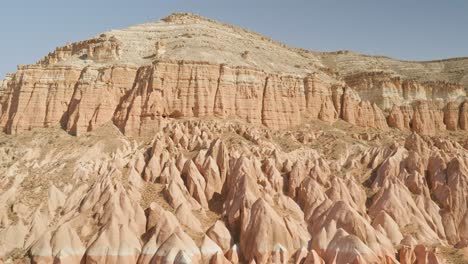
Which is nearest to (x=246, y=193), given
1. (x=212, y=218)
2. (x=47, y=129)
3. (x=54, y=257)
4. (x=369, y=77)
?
(x=212, y=218)

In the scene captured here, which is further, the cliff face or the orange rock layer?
the cliff face

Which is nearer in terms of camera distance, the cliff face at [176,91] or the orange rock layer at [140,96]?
the orange rock layer at [140,96]

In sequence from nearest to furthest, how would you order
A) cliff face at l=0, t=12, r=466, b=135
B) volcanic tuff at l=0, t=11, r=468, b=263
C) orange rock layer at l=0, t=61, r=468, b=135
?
volcanic tuff at l=0, t=11, r=468, b=263, orange rock layer at l=0, t=61, r=468, b=135, cliff face at l=0, t=12, r=466, b=135

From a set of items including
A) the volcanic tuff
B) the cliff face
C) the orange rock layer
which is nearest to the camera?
the volcanic tuff

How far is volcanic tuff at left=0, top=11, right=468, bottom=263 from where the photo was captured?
4209 centimetres

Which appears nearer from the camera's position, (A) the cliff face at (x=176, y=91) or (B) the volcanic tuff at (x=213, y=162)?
(B) the volcanic tuff at (x=213, y=162)

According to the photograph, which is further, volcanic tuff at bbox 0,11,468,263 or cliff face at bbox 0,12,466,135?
cliff face at bbox 0,12,466,135

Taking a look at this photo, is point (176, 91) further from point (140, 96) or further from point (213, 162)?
point (213, 162)

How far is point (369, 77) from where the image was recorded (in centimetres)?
8538

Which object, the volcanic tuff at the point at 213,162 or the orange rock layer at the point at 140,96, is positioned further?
the orange rock layer at the point at 140,96

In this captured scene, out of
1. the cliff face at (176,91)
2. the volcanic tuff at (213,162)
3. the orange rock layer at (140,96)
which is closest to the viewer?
the volcanic tuff at (213,162)

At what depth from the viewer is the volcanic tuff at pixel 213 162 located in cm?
4209

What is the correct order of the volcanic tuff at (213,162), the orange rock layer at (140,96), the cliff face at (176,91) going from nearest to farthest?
the volcanic tuff at (213,162)
the orange rock layer at (140,96)
the cliff face at (176,91)

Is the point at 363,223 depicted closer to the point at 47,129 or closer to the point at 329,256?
the point at 329,256
